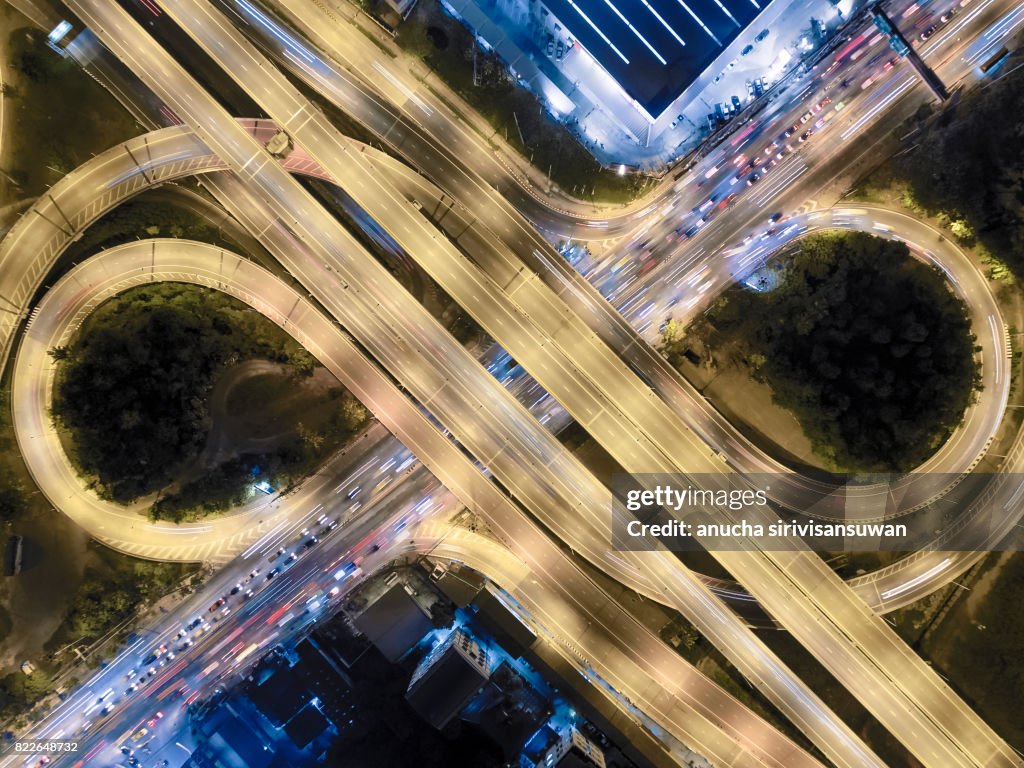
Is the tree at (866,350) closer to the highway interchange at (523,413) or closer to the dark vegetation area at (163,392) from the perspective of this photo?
the highway interchange at (523,413)

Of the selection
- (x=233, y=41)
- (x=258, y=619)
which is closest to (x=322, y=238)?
(x=233, y=41)

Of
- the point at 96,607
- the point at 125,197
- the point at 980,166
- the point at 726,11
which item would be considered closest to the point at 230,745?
the point at 96,607

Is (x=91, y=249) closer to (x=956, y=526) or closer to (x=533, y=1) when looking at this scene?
(x=533, y=1)

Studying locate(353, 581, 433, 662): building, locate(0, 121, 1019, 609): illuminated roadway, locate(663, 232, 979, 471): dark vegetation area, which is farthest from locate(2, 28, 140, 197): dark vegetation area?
locate(663, 232, 979, 471): dark vegetation area

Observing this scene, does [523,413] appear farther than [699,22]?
Yes

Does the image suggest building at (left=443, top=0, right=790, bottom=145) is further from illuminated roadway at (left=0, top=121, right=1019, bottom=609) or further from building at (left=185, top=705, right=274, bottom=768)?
building at (left=185, top=705, right=274, bottom=768)

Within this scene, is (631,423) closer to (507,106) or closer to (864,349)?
(864,349)
